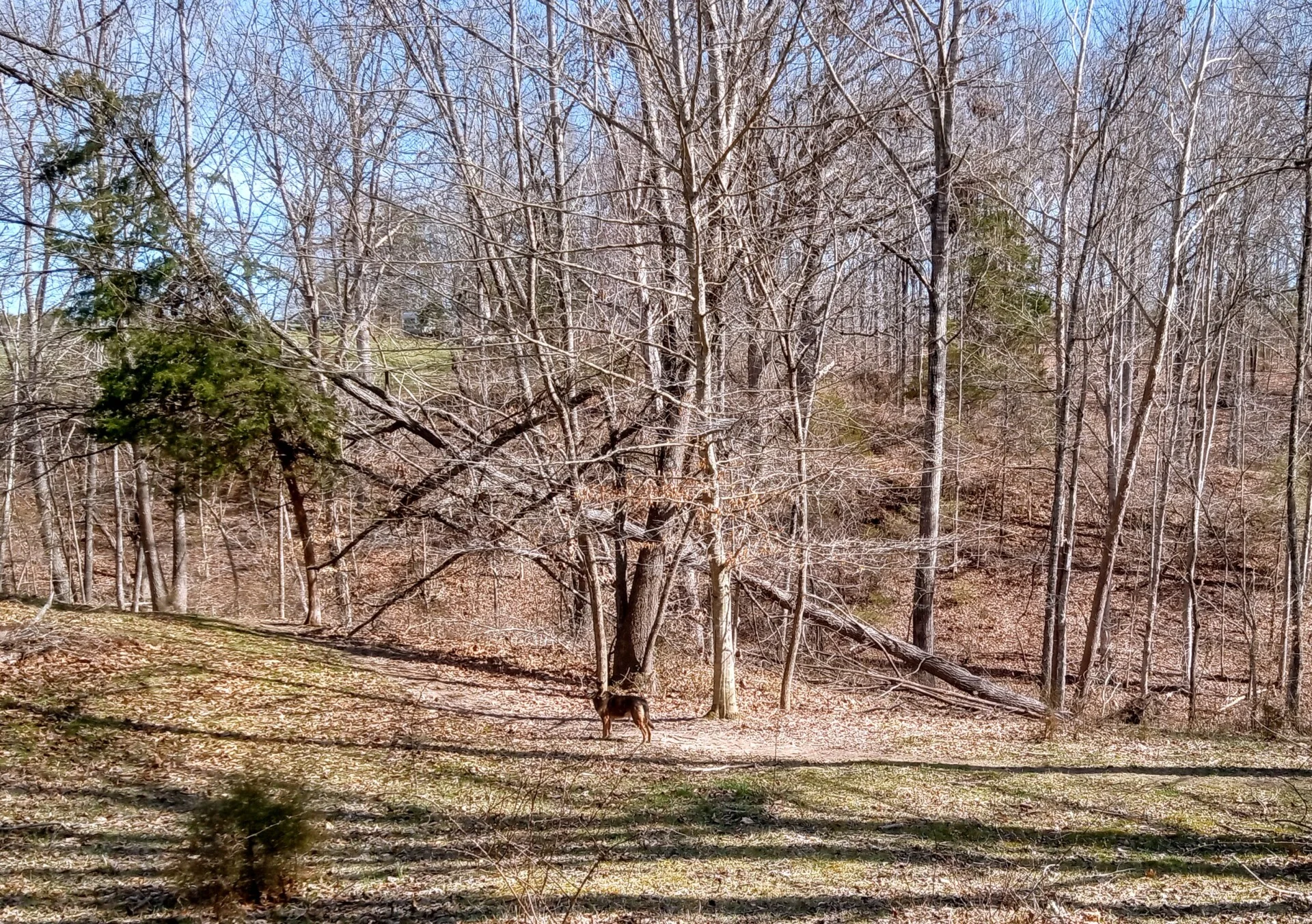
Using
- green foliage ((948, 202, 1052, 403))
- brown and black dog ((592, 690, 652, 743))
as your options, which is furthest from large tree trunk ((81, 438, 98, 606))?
green foliage ((948, 202, 1052, 403))

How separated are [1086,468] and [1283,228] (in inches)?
330

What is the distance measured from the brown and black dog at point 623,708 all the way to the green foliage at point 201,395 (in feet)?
16.1

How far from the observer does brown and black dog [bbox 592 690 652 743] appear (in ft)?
28.3

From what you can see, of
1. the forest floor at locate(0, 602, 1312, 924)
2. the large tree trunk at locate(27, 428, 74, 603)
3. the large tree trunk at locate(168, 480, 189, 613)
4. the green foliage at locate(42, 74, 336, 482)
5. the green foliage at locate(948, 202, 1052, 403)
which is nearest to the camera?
the forest floor at locate(0, 602, 1312, 924)

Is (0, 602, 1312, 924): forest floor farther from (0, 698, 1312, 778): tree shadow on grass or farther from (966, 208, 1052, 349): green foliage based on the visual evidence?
(966, 208, 1052, 349): green foliage

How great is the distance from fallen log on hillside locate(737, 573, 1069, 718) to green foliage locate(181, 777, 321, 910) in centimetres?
833

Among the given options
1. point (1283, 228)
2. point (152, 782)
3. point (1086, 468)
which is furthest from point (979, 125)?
point (152, 782)

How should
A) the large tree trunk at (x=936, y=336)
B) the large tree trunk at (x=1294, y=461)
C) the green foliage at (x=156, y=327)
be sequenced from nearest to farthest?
the green foliage at (x=156, y=327) < the large tree trunk at (x=1294, y=461) < the large tree trunk at (x=936, y=336)

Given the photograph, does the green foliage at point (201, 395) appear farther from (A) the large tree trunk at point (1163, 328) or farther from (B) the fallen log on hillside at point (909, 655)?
(A) the large tree trunk at point (1163, 328)

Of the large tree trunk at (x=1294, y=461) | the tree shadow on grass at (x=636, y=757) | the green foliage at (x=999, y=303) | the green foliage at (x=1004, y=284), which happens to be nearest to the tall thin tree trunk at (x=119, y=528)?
the tree shadow on grass at (x=636, y=757)

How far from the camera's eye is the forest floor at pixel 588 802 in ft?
16.8

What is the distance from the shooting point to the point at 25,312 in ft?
51.0

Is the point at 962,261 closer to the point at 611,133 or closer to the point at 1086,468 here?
the point at 1086,468

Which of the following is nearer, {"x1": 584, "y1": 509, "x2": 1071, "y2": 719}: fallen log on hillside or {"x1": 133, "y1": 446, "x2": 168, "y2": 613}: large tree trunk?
{"x1": 584, "y1": 509, "x2": 1071, "y2": 719}: fallen log on hillside
